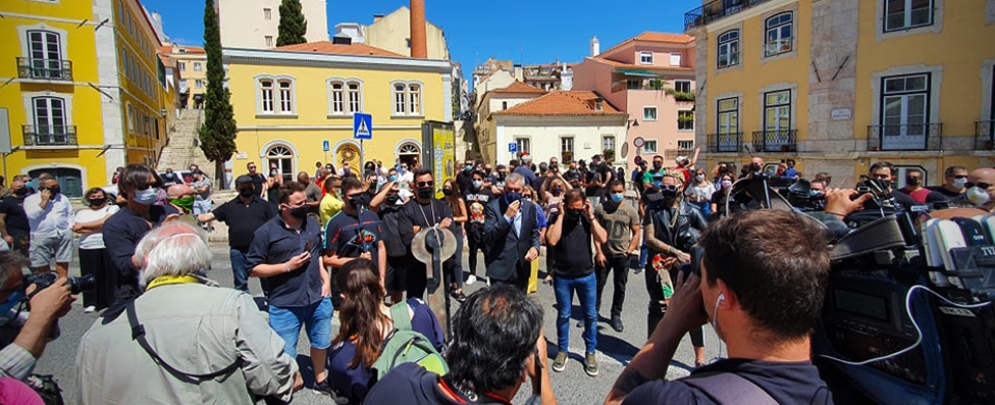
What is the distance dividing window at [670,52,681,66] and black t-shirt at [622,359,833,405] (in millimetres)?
42292

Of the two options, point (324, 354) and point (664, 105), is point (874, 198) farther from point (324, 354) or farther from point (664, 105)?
point (664, 105)

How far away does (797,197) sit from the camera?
3125 mm

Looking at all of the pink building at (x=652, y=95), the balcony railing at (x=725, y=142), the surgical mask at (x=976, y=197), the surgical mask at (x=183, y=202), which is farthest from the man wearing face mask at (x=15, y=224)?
the pink building at (x=652, y=95)

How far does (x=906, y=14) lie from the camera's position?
16.4m

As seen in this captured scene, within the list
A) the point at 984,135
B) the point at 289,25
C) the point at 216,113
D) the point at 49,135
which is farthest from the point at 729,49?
the point at 289,25

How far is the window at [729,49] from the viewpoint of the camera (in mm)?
22078

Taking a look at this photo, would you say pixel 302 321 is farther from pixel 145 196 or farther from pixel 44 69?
pixel 44 69

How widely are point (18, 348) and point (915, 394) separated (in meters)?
3.15

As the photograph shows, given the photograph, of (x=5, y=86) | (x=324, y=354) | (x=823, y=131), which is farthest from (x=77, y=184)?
(x=823, y=131)

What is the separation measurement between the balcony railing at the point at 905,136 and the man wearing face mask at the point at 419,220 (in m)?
18.2

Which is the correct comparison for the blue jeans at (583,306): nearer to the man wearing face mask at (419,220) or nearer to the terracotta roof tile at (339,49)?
the man wearing face mask at (419,220)

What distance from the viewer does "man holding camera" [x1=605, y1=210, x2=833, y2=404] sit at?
3.92ft

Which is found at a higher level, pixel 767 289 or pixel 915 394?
pixel 767 289

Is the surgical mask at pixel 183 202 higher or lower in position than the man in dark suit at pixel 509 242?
higher
